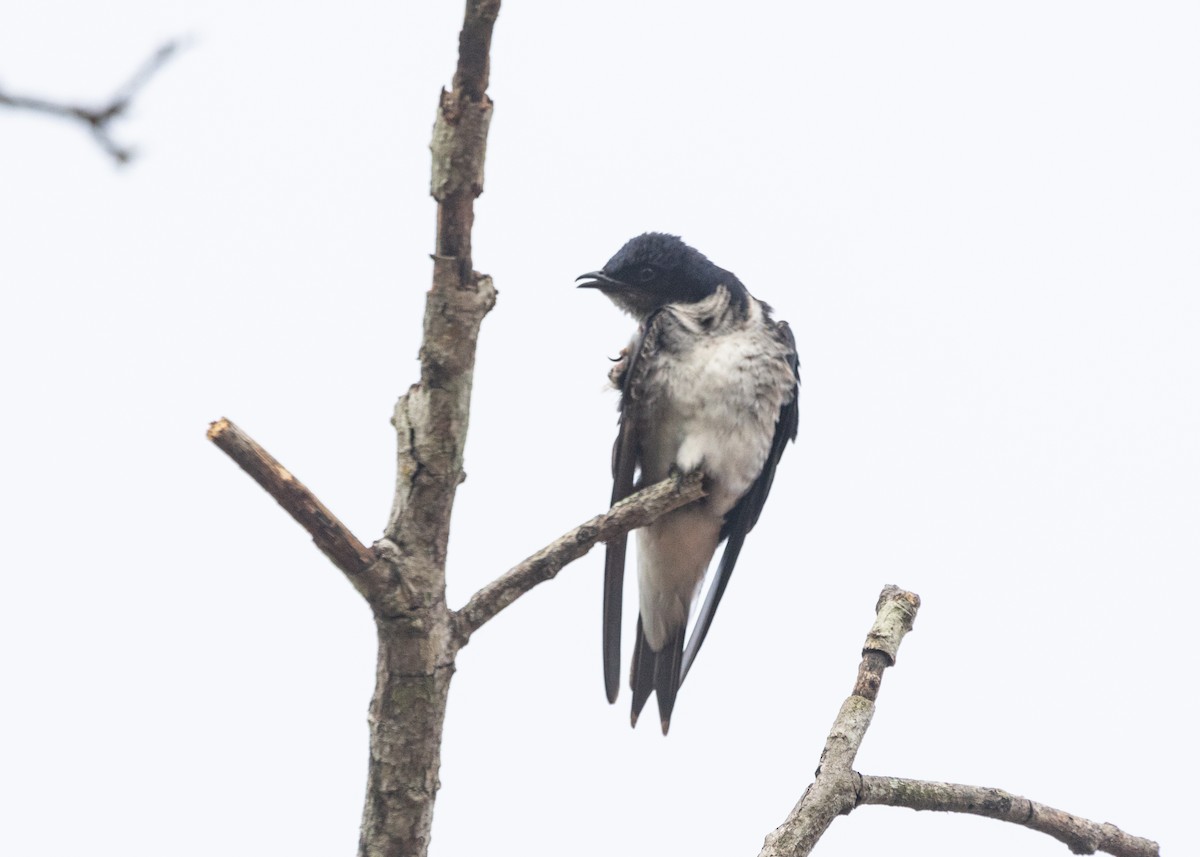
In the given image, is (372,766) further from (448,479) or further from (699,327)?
(699,327)

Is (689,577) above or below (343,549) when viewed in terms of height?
above

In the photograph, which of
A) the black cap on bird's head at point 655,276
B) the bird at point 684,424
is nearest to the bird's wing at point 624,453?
the bird at point 684,424

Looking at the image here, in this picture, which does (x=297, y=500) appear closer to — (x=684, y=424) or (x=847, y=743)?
(x=847, y=743)

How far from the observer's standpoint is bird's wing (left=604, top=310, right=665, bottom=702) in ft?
20.8

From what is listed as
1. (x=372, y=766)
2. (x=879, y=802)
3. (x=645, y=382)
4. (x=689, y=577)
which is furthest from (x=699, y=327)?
(x=372, y=766)

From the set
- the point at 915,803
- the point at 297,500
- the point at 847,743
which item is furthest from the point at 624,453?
the point at 297,500

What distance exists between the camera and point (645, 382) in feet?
21.6

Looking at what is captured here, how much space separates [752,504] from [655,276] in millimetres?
1287

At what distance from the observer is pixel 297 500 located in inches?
134

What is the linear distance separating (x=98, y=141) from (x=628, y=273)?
5282 millimetres

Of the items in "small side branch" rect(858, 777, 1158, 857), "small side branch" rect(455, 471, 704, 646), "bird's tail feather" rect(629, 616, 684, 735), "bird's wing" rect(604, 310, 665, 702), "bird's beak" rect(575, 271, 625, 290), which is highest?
"bird's beak" rect(575, 271, 625, 290)

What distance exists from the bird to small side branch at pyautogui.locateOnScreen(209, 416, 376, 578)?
2767 mm

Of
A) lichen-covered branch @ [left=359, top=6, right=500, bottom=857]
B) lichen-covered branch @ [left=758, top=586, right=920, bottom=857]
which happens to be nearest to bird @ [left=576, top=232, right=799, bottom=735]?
lichen-covered branch @ [left=758, top=586, right=920, bottom=857]

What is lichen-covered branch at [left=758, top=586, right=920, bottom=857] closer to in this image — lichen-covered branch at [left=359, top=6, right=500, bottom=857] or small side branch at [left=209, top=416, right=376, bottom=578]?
lichen-covered branch at [left=359, top=6, right=500, bottom=857]
